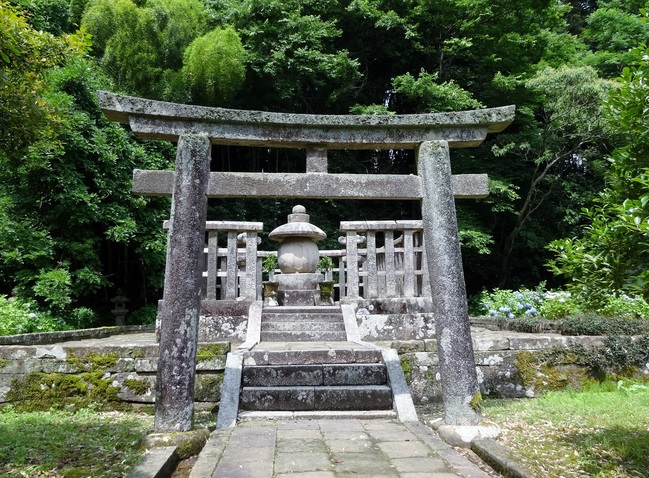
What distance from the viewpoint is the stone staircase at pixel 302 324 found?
6.65 m

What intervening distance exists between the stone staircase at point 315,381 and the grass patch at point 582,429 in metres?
1.23

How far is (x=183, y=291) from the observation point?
4074 millimetres

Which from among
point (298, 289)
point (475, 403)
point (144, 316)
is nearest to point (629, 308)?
point (475, 403)

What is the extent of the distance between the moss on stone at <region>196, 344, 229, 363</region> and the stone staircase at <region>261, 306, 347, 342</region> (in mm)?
1193

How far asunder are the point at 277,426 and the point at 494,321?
20.4ft

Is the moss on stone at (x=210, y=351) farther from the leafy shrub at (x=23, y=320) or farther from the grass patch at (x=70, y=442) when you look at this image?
the leafy shrub at (x=23, y=320)

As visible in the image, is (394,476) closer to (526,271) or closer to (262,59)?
(262,59)

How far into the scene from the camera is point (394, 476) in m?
2.93

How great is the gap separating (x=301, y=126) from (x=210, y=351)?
2860mm

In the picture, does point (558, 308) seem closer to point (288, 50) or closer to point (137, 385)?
point (137, 385)

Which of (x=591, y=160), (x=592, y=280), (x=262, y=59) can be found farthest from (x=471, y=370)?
(x=591, y=160)

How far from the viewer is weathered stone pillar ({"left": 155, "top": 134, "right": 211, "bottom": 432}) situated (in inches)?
154

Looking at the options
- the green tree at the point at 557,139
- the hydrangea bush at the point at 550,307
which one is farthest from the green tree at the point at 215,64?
the hydrangea bush at the point at 550,307

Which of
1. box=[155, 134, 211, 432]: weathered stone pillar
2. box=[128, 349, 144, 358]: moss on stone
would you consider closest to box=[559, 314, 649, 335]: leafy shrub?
box=[155, 134, 211, 432]: weathered stone pillar
